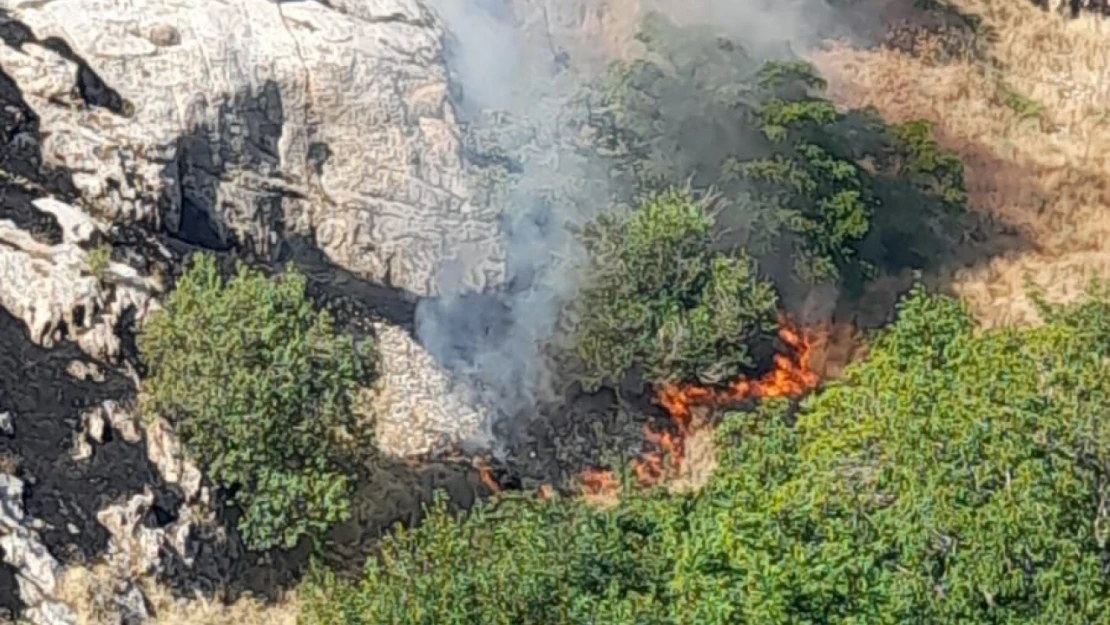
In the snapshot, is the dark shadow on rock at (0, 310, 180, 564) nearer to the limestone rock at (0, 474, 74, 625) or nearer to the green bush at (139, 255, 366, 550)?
the limestone rock at (0, 474, 74, 625)

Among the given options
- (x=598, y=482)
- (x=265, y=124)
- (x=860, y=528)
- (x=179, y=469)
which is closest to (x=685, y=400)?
(x=598, y=482)

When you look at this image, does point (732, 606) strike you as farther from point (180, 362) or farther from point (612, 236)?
point (612, 236)

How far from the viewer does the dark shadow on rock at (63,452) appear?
3759cm

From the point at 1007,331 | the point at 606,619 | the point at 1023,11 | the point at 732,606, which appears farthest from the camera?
the point at 1023,11

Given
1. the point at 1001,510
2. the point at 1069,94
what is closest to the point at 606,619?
the point at 1001,510

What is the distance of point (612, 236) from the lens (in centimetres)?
4600

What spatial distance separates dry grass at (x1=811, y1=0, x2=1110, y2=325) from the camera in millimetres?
52719

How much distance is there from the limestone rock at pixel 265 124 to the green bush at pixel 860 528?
11.5 meters

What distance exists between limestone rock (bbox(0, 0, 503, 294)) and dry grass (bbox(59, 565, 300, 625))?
27.0 feet

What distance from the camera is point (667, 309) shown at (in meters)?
45.3

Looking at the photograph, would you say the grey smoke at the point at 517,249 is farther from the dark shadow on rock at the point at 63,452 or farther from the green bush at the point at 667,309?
the dark shadow on rock at the point at 63,452

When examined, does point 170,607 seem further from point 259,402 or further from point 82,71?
point 82,71

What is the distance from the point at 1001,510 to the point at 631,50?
29957 mm

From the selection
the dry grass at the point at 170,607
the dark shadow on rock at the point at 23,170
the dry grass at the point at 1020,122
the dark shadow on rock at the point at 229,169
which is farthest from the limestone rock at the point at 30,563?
the dry grass at the point at 1020,122
